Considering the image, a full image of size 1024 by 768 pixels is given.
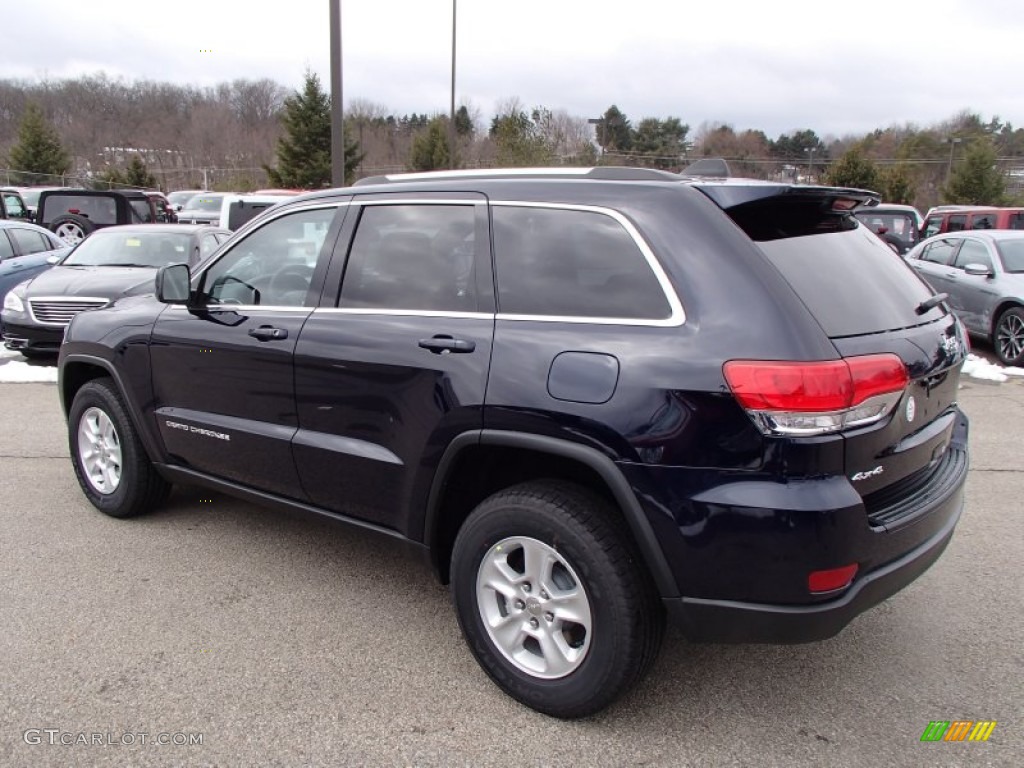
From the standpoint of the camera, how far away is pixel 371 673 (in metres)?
3.02

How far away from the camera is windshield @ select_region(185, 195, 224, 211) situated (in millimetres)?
27844

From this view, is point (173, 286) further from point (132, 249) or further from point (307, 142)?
point (307, 142)

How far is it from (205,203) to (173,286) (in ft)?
87.3

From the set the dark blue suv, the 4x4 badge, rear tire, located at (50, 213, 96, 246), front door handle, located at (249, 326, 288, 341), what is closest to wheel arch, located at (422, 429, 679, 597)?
the dark blue suv

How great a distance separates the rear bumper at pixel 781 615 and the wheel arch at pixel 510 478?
4.2 inches

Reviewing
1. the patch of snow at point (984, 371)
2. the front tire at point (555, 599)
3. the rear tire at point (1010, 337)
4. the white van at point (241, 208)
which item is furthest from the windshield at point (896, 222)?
the front tire at point (555, 599)

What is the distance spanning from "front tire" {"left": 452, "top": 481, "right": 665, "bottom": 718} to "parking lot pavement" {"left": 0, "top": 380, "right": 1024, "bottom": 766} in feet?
0.57

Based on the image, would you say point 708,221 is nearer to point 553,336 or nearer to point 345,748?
point 553,336

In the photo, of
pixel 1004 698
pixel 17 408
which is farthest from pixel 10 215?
pixel 1004 698

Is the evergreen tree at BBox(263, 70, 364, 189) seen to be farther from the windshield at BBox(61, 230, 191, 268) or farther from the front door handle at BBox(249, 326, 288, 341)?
the front door handle at BBox(249, 326, 288, 341)

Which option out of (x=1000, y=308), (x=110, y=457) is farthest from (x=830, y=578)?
(x=1000, y=308)

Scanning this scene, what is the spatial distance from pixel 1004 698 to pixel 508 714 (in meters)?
1.76

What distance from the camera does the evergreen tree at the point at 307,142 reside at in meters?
34.7

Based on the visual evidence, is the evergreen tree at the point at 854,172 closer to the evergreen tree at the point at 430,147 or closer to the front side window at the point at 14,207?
the evergreen tree at the point at 430,147
